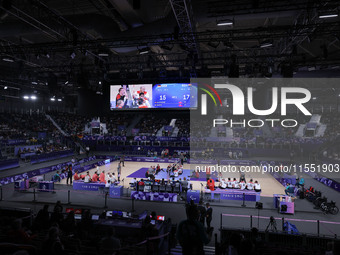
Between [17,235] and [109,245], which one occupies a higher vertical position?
[17,235]

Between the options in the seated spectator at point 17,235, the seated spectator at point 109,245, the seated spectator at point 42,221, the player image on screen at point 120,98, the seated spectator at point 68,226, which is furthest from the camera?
the player image on screen at point 120,98

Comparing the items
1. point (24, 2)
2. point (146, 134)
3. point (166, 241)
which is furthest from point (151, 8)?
point (146, 134)

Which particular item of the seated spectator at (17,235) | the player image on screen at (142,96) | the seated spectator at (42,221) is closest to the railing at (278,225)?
the seated spectator at (42,221)

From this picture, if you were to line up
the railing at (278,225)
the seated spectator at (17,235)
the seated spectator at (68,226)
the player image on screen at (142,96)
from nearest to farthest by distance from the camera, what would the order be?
the seated spectator at (17,235) → the seated spectator at (68,226) → the railing at (278,225) → the player image on screen at (142,96)

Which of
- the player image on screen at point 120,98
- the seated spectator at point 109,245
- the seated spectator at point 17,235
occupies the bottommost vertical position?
the seated spectator at point 109,245

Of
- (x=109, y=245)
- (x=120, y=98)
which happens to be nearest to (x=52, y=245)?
(x=109, y=245)

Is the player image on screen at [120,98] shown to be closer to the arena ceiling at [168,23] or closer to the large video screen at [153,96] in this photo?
the large video screen at [153,96]

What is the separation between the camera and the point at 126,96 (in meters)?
26.8

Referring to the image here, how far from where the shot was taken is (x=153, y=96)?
25.8 m

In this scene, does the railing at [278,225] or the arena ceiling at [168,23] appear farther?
the arena ceiling at [168,23]

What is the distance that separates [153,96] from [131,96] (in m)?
2.84

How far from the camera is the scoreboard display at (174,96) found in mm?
24906

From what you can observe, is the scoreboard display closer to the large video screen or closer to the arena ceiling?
the large video screen

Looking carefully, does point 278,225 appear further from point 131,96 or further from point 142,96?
point 131,96
